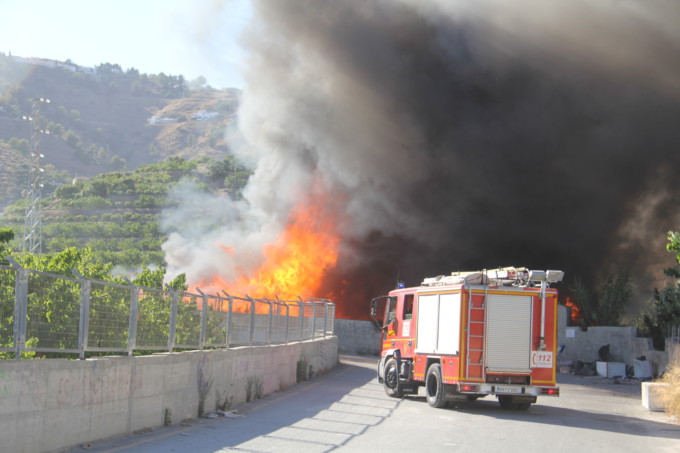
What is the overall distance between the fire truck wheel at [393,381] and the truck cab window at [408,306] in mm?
1245

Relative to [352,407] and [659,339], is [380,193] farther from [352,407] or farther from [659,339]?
[352,407]

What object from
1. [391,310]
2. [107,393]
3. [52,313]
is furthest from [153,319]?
[391,310]

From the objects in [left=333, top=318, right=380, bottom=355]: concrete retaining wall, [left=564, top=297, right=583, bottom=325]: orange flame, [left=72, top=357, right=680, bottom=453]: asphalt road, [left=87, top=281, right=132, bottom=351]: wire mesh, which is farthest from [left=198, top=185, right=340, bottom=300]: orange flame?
[left=87, top=281, right=132, bottom=351]: wire mesh

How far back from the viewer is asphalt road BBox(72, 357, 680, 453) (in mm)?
11414

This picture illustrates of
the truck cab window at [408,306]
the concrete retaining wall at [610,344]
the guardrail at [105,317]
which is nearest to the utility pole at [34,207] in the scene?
the concrete retaining wall at [610,344]

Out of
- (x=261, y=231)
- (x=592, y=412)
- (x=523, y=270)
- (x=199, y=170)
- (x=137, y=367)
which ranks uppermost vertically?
(x=199, y=170)

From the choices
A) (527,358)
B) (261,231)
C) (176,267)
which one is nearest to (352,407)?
(527,358)

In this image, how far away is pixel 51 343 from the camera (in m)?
9.86

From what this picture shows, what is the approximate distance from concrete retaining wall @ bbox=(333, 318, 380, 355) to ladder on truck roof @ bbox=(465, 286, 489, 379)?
24.4 metres

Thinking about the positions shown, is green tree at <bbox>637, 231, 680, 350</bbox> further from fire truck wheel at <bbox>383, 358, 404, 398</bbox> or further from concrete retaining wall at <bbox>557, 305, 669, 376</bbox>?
fire truck wheel at <bbox>383, 358, 404, 398</bbox>

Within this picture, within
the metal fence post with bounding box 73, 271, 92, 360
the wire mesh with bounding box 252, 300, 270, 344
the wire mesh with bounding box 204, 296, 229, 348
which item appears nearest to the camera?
the metal fence post with bounding box 73, 271, 92, 360

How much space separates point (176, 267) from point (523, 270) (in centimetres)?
4005

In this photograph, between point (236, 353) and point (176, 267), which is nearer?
point (236, 353)

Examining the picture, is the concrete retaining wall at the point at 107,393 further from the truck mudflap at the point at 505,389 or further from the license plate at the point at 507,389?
the license plate at the point at 507,389
